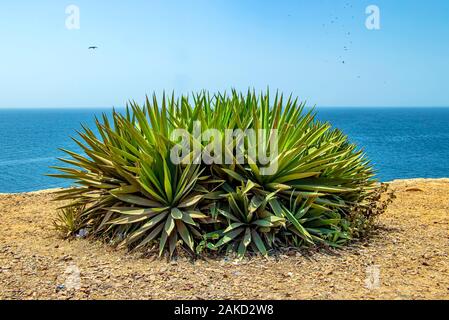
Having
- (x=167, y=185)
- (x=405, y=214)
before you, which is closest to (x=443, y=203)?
(x=405, y=214)

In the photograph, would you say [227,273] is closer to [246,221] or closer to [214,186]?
[246,221]

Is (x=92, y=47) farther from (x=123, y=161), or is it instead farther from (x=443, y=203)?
(x=443, y=203)

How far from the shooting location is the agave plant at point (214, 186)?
586 cm

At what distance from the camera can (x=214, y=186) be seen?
6129 mm

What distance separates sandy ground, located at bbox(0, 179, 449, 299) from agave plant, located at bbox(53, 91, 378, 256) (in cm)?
32

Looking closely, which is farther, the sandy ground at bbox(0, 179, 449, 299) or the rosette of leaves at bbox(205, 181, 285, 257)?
the rosette of leaves at bbox(205, 181, 285, 257)

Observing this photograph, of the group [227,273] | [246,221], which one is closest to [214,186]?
[246,221]

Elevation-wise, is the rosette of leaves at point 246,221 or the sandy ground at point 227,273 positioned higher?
the rosette of leaves at point 246,221

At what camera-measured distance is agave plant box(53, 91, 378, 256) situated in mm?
5859

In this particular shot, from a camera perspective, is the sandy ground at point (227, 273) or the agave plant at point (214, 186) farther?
the agave plant at point (214, 186)

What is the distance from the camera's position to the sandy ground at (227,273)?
15.6 feet

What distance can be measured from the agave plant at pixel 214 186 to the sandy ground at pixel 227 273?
32 cm

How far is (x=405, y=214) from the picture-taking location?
8.70 meters

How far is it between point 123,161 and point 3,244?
2.00 meters
